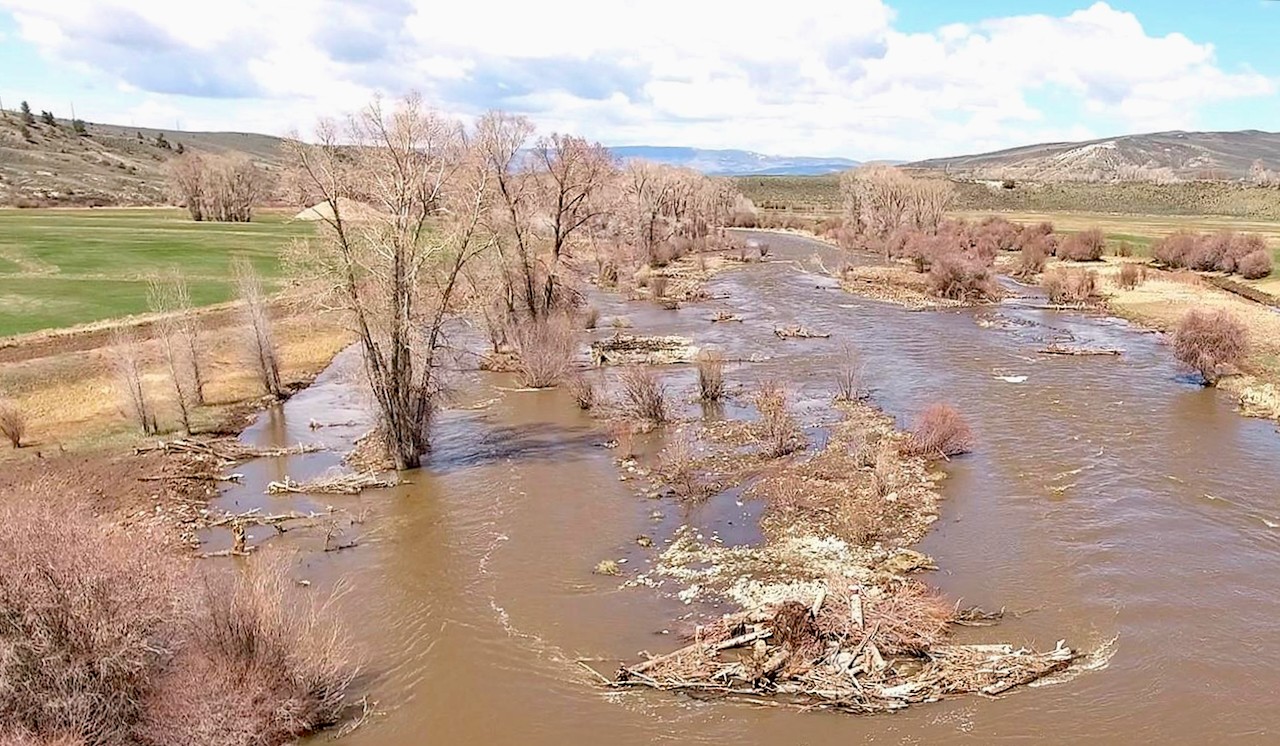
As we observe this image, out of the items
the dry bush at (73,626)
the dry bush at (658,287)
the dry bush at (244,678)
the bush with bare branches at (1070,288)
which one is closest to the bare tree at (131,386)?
the dry bush at (244,678)

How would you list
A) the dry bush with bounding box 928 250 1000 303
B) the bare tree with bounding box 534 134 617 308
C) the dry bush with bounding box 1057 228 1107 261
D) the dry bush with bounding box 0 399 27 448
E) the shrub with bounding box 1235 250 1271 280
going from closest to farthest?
the dry bush with bounding box 0 399 27 448
the bare tree with bounding box 534 134 617 308
the dry bush with bounding box 928 250 1000 303
the shrub with bounding box 1235 250 1271 280
the dry bush with bounding box 1057 228 1107 261

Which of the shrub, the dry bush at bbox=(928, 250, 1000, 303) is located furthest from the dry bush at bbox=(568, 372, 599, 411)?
the shrub

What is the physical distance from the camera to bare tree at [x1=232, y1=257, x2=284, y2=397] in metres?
28.9

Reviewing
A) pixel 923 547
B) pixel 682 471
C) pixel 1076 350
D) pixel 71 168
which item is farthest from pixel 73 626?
pixel 71 168

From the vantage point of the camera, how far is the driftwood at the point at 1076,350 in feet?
118

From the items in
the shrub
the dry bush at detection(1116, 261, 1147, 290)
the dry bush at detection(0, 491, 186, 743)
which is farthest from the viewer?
the shrub

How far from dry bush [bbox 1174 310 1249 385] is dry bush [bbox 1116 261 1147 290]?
2342cm

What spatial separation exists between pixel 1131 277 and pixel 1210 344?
25.3 metres

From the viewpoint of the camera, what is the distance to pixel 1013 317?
4625 cm

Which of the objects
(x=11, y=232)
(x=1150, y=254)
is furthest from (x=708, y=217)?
(x=11, y=232)

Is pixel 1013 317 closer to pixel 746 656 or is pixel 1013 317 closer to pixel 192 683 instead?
pixel 746 656

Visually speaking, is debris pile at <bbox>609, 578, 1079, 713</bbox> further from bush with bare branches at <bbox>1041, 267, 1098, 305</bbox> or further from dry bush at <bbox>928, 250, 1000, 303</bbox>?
bush with bare branches at <bbox>1041, 267, 1098, 305</bbox>

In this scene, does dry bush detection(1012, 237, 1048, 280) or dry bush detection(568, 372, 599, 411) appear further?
dry bush detection(1012, 237, 1048, 280)

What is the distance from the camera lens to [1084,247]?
6650cm
